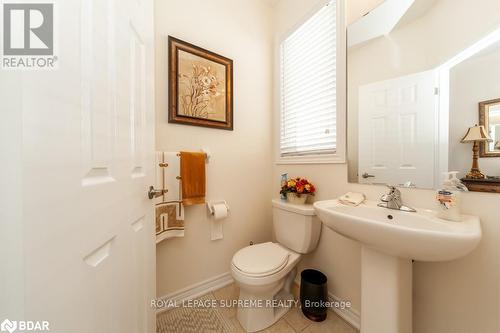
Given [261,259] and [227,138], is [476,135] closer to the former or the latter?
[261,259]

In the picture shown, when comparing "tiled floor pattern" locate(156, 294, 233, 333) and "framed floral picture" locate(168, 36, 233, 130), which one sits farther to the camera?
"framed floral picture" locate(168, 36, 233, 130)

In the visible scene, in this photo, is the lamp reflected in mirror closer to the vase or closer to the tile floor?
the vase

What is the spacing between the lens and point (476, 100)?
0.84 meters

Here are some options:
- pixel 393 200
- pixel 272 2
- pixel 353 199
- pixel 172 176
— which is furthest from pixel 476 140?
pixel 272 2

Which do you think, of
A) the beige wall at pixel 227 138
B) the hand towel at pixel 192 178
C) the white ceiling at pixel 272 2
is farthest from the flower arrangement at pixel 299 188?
the white ceiling at pixel 272 2

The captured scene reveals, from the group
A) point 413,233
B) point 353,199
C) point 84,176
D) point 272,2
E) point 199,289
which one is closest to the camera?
point 84,176

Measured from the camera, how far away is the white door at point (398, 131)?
975 mm

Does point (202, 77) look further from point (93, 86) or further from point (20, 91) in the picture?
point (20, 91)

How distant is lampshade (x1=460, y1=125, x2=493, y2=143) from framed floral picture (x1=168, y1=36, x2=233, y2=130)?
1.39 metres

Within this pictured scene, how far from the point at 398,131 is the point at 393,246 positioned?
0.69 meters

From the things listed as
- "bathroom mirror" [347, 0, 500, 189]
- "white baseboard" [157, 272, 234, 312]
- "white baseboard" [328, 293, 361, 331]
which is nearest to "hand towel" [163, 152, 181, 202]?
"white baseboard" [157, 272, 234, 312]

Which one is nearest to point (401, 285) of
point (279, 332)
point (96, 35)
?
point (279, 332)

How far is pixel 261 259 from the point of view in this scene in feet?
4.15

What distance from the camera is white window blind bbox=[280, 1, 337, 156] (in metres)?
1.39
